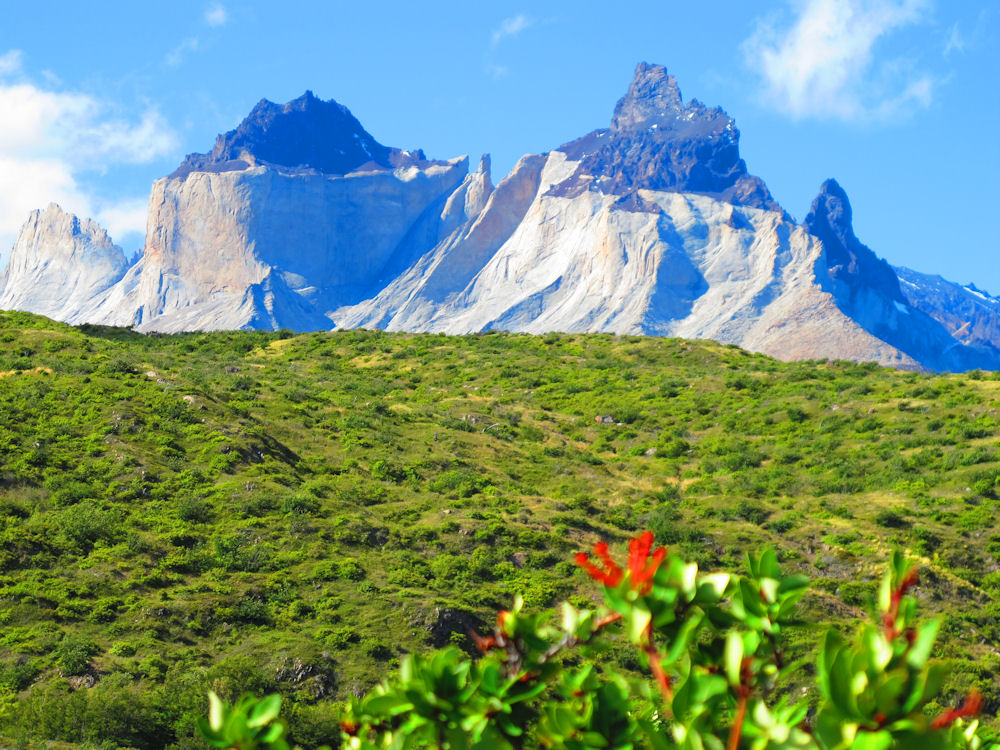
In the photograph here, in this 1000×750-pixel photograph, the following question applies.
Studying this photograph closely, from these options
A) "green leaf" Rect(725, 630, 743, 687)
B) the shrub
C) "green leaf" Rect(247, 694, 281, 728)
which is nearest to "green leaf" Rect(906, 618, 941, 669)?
"green leaf" Rect(725, 630, 743, 687)

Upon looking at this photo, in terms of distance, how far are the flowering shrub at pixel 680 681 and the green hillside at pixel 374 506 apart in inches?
451

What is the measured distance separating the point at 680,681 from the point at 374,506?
79.3 ft

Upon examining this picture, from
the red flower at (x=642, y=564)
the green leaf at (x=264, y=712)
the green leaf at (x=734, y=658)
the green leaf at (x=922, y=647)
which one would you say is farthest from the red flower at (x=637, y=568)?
the green leaf at (x=264, y=712)

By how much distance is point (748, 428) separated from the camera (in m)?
37.6

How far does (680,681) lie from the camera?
11.2ft

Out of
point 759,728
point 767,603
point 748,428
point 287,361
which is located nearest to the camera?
point 759,728

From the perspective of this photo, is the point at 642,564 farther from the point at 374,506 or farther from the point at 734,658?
the point at 374,506

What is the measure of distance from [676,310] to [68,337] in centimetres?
14306

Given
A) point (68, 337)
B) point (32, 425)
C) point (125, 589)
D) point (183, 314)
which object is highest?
point (183, 314)

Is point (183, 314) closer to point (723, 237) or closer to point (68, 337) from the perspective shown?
point (723, 237)

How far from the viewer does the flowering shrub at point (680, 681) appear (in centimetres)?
283

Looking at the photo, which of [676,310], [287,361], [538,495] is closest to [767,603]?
[538,495]

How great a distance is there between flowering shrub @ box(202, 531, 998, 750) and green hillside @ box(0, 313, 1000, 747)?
11.5 metres

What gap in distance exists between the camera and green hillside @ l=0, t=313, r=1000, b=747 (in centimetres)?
1728
